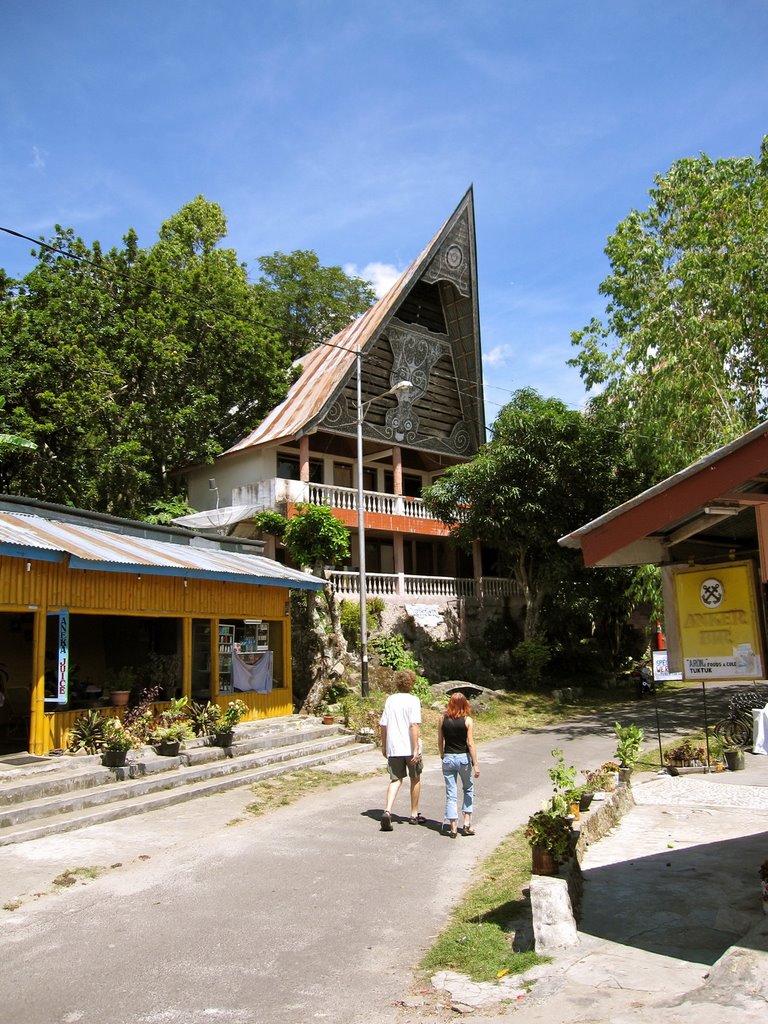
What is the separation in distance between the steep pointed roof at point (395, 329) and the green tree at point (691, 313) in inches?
226

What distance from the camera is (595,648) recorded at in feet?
90.4

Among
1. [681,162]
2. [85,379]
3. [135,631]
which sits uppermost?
[681,162]

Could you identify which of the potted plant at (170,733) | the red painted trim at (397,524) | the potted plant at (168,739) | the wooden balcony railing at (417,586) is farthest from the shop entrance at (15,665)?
the red painted trim at (397,524)

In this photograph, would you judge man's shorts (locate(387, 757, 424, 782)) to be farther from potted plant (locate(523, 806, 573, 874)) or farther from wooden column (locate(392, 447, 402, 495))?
wooden column (locate(392, 447, 402, 495))

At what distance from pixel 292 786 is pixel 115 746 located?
8.61ft

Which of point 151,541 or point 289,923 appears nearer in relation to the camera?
point 289,923

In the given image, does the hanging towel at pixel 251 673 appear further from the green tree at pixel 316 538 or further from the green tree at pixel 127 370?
the green tree at pixel 127 370

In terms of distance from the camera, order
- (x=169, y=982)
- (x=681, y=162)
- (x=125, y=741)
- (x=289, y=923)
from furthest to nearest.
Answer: (x=681, y=162) < (x=125, y=741) < (x=289, y=923) < (x=169, y=982)

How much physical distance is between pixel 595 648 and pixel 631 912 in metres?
22.4

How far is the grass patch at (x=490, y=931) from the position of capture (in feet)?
16.6

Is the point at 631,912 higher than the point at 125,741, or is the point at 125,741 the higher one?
the point at 125,741

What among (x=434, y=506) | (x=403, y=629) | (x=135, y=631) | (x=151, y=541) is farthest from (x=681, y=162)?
(x=135, y=631)

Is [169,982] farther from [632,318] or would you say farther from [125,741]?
[632,318]

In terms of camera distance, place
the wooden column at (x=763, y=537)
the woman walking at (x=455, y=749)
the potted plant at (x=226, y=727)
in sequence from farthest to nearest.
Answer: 1. the potted plant at (x=226, y=727)
2. the woman walking at (x=455, y=749)
3. the wooden column at (x=763, y=537)
